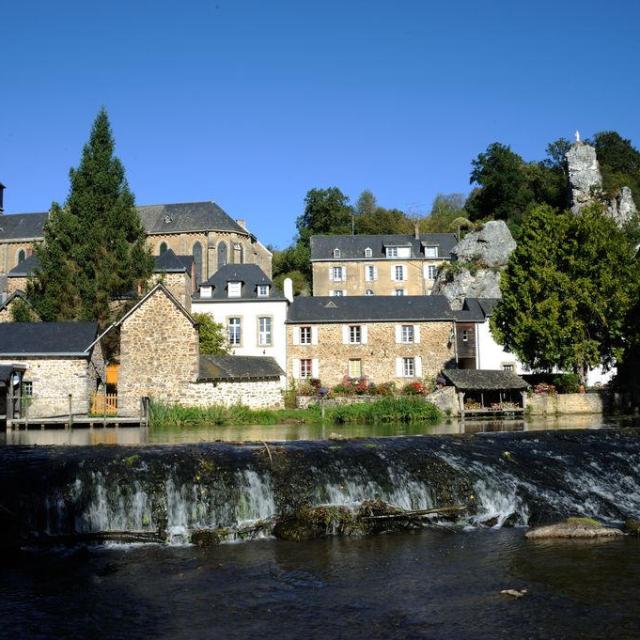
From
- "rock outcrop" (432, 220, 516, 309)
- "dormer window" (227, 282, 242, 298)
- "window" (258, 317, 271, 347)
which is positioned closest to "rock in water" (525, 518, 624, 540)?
"window" (258, 317, 271, 347)

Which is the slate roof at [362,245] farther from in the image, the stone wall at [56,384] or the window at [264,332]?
the stone wall at [56,384]

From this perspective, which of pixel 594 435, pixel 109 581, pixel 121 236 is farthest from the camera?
pixel 121 236

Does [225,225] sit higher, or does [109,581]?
[225,225]

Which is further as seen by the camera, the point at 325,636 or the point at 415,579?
the point at 415,579

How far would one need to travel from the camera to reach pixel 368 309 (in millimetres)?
43062

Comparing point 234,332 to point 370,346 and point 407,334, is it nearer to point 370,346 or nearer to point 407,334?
point 370,346

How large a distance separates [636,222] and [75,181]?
42.5 m

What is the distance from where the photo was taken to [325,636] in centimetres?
741

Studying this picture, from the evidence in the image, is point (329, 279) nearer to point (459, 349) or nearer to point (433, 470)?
Answer: point (459, 349)

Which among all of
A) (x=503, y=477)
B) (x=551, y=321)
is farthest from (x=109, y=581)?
(x=551, y=321)

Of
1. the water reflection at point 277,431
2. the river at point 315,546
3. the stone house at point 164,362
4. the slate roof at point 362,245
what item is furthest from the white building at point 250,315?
the river at point 315,546

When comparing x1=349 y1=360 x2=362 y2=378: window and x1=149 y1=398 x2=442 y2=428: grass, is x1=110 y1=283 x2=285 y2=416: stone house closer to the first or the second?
x1=149 y1=398 x2=442 y2=428: grass

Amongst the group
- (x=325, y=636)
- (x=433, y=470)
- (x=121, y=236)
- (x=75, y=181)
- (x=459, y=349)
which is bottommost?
(x=325, y=636)

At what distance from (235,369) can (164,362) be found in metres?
3.64
